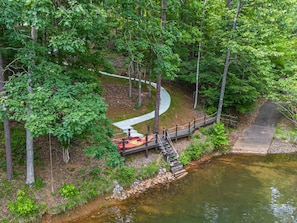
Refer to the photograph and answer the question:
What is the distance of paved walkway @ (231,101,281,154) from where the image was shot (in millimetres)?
18438

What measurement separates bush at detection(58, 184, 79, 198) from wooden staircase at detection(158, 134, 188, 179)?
17.7 feet

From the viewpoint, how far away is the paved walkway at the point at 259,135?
18438 mm

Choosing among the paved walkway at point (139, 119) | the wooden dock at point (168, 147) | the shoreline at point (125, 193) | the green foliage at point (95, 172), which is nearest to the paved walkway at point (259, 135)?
the shoreline at point (125, 193)

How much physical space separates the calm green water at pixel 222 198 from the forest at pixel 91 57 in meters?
2.66

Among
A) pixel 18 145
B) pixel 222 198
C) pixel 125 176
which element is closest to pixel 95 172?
pixel 125 176

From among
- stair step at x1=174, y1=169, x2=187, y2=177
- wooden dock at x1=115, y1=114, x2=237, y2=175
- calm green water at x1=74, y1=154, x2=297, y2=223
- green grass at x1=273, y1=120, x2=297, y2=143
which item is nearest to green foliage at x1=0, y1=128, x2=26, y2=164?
calm green water at x1=74, y1=154, x2=297, y2=223

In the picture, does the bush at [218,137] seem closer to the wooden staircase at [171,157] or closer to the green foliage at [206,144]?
the green foliage at [206,144]

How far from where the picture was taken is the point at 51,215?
10.4 meters

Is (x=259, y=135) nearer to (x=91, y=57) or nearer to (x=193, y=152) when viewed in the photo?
(x=193, y=152)

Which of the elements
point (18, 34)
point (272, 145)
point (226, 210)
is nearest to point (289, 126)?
point (272, 145)

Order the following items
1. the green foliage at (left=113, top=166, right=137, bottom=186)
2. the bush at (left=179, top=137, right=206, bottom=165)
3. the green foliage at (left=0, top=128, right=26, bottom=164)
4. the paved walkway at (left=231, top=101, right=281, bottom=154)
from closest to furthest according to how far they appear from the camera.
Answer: the green foliage at (left=0, top=128, right=26, bottom=164)
the green foliage at (left=113, top=166, right=137, bottom=186)
the bush at (left=179, top=137, right=206, bottom=165)
the paved walkway at (left=231, top=101, right=281, bottom=154)

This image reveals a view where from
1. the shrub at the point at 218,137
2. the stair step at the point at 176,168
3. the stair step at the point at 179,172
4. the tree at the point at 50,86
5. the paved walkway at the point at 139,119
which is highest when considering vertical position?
the tree at the point at 50,86

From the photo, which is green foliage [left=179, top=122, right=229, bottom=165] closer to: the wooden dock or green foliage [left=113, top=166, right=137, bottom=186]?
the wooden dock

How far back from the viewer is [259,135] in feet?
66.1
